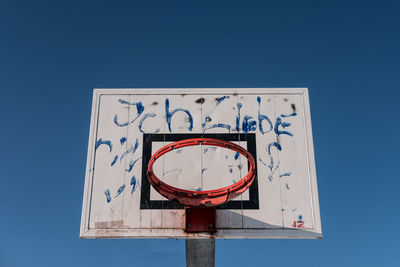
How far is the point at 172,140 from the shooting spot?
4.28 meters

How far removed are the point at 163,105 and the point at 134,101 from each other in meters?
0.34

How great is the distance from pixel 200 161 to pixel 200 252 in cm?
114

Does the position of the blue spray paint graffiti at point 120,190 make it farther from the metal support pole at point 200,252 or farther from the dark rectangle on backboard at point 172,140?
the metal support pole at point 200,252

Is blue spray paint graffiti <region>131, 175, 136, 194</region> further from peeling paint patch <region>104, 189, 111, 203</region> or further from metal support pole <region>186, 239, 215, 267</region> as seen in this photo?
metal support pole <region>186, 239, 215, 267</region>

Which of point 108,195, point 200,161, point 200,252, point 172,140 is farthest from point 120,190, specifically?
point 200,252

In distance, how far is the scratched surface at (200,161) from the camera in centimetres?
392

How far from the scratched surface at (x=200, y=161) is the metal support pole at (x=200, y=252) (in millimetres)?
583

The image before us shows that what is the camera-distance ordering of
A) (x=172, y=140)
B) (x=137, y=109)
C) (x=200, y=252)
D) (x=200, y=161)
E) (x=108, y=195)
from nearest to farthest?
(x=108, y=195), (x=200, y=161), (x=172, y=140), (x=137, y=109), (x=200, y=252)

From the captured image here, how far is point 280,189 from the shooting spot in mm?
4070

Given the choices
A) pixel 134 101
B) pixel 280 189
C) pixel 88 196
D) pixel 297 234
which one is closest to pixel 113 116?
pixel 134 101

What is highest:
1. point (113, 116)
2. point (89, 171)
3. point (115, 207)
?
point (113, 116)

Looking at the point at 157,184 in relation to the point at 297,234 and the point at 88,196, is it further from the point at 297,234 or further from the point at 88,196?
the point at 297,234

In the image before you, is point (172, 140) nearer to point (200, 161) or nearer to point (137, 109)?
point (200, 161)

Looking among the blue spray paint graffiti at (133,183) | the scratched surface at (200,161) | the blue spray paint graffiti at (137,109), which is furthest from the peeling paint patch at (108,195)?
the blue spray paint graffiti at (137,109)
